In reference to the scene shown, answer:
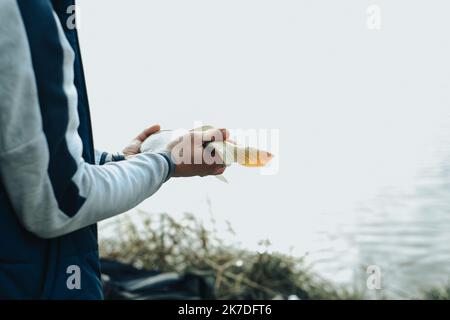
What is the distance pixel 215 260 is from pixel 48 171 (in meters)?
1.45

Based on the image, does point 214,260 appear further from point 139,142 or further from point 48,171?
point 48,171

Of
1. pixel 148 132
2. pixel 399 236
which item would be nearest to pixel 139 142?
pixel 148 132

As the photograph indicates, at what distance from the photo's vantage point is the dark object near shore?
4.91ft

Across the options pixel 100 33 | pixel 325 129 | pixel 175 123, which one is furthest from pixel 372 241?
pixel 100 33

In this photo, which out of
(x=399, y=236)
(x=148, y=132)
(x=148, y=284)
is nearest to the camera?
(x=148, y=132)

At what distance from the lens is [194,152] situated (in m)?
0.57

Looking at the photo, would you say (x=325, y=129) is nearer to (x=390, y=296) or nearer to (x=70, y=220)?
(x=390, y=296)

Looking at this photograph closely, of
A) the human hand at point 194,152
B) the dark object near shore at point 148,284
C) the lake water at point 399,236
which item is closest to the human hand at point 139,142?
the human hand at point 194,152

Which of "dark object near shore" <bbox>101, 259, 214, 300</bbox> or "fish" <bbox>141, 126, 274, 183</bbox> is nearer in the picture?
"fish" <bbox>141, 126, 274, 183</bbox>

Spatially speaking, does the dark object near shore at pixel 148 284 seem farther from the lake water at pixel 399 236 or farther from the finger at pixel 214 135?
the finger at pixel 214 135

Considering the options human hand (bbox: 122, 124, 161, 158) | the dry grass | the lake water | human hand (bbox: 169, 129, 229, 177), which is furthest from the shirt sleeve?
the lake water

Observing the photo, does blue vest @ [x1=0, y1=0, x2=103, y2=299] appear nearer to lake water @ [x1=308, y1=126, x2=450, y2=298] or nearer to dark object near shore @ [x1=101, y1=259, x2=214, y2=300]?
dark object near shore @ [x1=101, y1=259, x2=214, y2=300]

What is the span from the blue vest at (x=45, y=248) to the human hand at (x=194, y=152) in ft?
0.30
